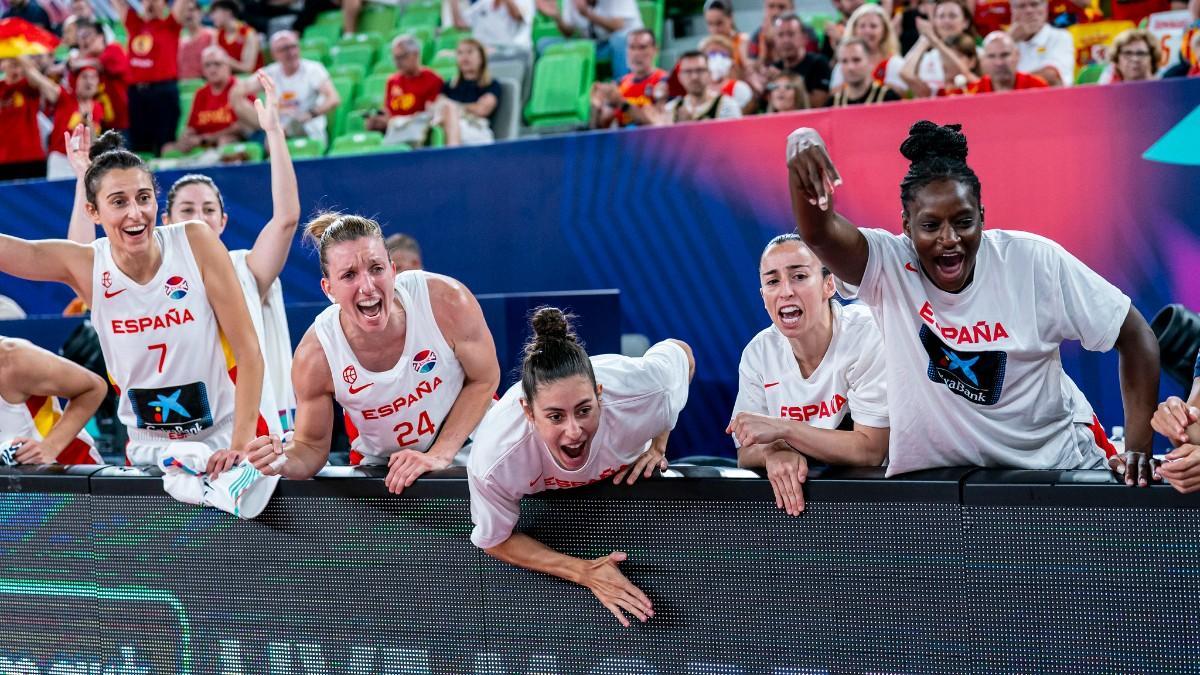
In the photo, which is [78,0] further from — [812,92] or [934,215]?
[934,215]

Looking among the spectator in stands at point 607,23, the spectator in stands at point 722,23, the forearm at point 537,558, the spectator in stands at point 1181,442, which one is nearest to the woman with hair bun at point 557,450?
the forearm at point 537,558

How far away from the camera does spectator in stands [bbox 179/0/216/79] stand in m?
10.6

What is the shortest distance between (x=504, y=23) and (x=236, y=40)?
2.47m

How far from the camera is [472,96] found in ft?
28.6

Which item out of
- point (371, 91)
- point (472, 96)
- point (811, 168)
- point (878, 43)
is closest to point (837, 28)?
point (878, 43)

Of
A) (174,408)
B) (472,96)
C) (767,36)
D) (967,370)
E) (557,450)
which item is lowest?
(174,408)

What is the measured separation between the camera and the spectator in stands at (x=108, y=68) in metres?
9.91

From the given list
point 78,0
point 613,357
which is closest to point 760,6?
point 78,0

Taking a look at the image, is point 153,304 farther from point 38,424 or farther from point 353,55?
point 353,55

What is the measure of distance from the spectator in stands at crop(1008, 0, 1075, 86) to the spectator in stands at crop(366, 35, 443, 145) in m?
4.03

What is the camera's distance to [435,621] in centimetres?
306

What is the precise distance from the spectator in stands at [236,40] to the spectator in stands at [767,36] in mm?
4478

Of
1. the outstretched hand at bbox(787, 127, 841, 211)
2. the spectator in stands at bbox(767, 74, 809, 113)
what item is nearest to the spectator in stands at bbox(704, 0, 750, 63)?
the spectator in stands at bbox(767, 74, 809, 113)

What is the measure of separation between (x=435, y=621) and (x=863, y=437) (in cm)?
122
